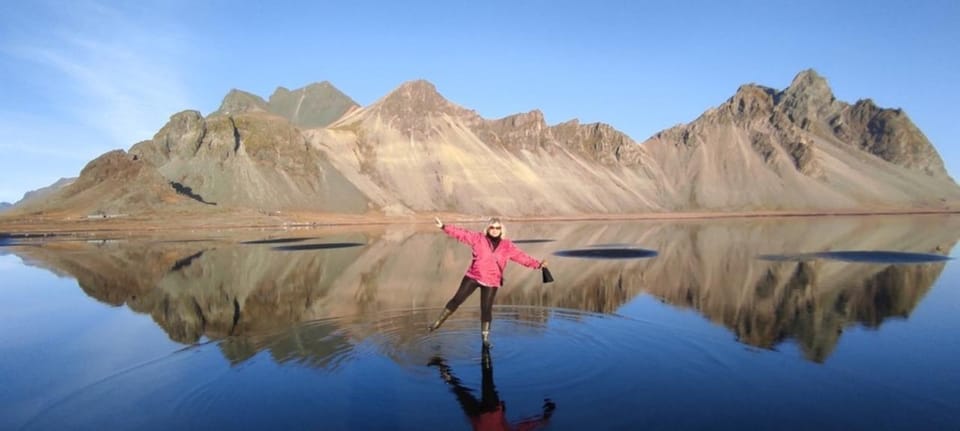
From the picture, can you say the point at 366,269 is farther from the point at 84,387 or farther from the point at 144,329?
the point at 84,387

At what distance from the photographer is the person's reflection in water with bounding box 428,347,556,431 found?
8.24 m

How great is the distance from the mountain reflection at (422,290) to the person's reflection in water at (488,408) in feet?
10.7

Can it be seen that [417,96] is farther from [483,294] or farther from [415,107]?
[483,294]

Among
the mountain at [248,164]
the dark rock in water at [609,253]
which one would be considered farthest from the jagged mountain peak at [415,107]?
the dark rock in water at [609,253]

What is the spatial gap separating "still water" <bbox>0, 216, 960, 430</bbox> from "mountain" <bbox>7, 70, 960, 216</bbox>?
7728 cm

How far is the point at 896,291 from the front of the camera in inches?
784

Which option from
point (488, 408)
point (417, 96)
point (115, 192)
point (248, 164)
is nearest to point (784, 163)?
point (417, 96)

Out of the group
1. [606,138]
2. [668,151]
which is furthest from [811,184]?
[606,138]

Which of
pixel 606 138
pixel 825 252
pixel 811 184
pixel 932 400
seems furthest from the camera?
pixel 606 138

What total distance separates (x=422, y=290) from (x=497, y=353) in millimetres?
9785

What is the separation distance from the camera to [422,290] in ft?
70.8

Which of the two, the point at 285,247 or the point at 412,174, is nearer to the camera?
the point at 285,247

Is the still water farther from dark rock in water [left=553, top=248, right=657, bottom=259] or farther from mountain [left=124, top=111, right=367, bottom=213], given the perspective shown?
mountain [left=124, top=111, right=367, bottom=213]

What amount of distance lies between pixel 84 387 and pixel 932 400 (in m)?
14.6
